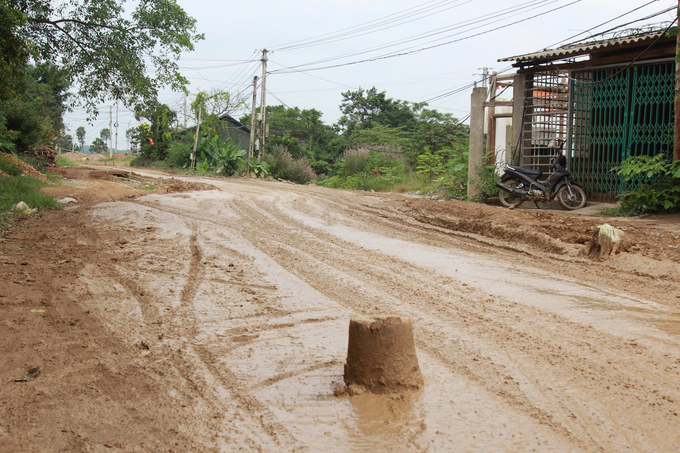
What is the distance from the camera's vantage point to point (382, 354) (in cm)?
329

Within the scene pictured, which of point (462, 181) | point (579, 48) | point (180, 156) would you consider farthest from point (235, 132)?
point (579, 48)

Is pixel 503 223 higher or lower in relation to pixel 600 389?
higher

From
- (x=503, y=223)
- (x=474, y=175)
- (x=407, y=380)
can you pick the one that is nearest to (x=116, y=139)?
(x=474, y=175)

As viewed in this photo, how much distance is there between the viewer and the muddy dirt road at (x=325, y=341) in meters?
2.88

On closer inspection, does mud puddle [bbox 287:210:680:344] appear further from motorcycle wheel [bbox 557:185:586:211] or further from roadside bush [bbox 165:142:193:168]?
roadside bush [bbox 165:142:193:168]

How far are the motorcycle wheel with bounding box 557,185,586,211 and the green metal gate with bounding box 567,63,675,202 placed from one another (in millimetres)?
758

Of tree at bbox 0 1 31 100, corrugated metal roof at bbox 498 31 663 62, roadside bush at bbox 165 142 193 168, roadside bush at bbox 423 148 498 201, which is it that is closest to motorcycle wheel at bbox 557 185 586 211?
roadside bush at bbox 423 148 498 201

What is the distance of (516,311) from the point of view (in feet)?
16.1

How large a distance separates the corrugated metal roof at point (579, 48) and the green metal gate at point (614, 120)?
628mm

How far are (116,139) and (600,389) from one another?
7198cm

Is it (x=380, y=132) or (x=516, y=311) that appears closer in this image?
(x=516, y=311)

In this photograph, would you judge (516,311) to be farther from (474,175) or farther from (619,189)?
(474,175)

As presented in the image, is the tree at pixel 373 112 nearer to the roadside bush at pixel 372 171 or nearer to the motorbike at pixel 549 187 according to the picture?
the roadside bush at pixel 372 171

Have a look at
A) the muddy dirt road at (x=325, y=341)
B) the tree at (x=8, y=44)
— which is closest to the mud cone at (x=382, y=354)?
the muddy dirt road at (x=325, y=341)
